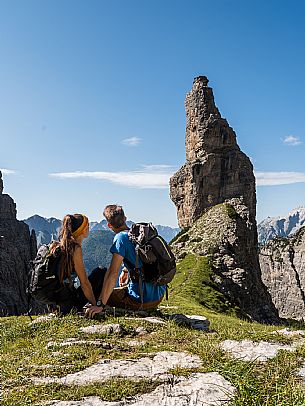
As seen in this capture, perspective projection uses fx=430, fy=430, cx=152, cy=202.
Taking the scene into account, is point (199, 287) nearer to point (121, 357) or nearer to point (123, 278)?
point (123, 278)

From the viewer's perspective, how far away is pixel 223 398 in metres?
5.29

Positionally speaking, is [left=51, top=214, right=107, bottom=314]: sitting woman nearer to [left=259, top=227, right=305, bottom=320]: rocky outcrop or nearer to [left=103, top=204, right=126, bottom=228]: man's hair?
[left=103, top=204, right=126, bottom=228]: man's hair

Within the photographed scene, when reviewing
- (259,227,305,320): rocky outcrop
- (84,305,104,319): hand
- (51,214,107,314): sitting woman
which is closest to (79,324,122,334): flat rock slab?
(84,305,104,319): hand

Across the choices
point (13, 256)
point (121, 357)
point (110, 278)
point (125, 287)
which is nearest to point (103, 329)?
point (110, 278)

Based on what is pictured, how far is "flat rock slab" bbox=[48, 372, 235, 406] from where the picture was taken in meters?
5.32

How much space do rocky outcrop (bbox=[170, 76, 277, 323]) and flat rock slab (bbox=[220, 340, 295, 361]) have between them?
40.1 m

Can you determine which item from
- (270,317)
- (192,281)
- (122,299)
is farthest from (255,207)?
(122,299)

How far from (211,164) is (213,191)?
3.68 m

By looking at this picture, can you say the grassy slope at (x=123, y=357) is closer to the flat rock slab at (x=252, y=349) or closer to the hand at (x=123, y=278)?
the flat rock slab at (x=252, y=349)

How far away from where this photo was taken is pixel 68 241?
1116cm

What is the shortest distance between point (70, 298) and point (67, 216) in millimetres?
2294

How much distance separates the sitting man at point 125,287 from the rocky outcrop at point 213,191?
3623cm

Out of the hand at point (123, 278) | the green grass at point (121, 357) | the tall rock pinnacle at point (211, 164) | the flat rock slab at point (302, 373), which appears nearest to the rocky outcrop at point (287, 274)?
the tall rock pinnacle at point (211, 164)

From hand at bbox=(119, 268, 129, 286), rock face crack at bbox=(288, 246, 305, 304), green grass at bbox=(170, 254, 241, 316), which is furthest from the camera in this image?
rock face crack at bbox=(288, 246, 305, 304)
